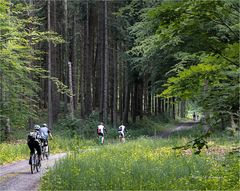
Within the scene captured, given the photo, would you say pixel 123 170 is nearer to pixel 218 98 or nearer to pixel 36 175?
pixel 36 175

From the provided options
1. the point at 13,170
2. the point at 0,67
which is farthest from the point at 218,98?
the point at 0,67

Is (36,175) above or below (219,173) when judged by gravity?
below

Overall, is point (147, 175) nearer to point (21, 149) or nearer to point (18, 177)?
point (18, 177)

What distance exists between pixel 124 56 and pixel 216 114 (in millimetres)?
34896

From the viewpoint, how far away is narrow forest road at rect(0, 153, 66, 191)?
40.1ft

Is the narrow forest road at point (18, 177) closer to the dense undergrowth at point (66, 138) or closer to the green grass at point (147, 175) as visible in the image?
the green grass at point (147, 175)

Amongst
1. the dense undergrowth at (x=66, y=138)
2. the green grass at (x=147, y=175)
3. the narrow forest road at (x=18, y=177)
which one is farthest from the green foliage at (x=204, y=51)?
the dense undergrowth at (x=66, y=138)

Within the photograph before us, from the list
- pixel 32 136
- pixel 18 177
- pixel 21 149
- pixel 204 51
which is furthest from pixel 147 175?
pixel 21 149

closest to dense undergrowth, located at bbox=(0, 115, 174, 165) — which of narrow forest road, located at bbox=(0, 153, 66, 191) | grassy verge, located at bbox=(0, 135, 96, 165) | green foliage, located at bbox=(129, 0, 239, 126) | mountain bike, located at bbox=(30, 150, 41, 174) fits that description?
grassy verge, located at bbox=(0, 135, 96, 165)

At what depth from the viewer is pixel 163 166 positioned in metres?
12.0

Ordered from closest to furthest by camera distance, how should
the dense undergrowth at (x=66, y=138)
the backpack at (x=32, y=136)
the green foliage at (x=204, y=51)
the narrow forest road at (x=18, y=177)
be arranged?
the green foliage at (x=204, y=51) → the narrow forest road at (x=18, y=177) → the backpack at (x=32, y=136) → the dense undergrowth at (x=66, y=138)

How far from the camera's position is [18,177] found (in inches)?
556

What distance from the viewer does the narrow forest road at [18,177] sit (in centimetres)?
1223

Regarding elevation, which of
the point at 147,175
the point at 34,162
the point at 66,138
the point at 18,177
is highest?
the point at 147,175
